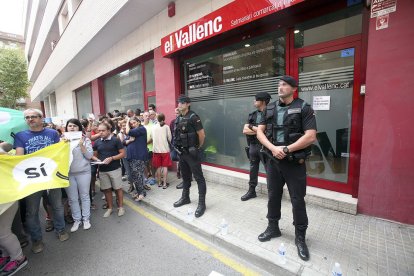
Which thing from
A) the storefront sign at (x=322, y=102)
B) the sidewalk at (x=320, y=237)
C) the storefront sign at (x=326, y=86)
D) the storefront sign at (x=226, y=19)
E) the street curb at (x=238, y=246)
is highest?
the storefront sign at (x=226, y=19)

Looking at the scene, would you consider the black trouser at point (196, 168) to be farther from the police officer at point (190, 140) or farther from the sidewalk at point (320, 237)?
the sidewalk at point (320, 237)

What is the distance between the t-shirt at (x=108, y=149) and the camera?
3824mm

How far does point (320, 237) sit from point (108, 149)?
11.7 feet

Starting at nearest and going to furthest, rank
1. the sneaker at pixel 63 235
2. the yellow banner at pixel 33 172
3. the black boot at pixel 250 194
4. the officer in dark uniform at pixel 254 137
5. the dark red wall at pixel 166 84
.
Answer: the yellow banner at pixel 33 172 → the sneaker at pixel 63 235 → the officer in dark uniform at pixel 254 137 → the black boot at pixel 250 194 → the dark red wall at pixel 166 84

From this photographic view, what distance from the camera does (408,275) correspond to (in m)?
2.21

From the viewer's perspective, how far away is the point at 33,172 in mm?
2857

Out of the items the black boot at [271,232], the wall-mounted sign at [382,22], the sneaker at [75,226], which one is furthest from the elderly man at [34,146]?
the wall-mounted sign at [382,22]

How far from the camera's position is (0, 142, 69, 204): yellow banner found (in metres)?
2.58

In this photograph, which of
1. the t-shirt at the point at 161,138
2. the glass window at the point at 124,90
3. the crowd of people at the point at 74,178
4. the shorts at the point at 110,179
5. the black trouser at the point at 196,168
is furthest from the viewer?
the glass window at the point at 124,90

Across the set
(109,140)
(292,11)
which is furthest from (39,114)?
(292,11)

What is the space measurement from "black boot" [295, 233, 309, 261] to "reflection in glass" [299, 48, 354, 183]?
5.69 feet

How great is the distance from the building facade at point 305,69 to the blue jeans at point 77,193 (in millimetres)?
3158

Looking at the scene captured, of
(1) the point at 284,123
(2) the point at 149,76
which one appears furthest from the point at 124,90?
(1) the point at 284,123

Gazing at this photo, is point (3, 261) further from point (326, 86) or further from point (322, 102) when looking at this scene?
point (326, 86)
